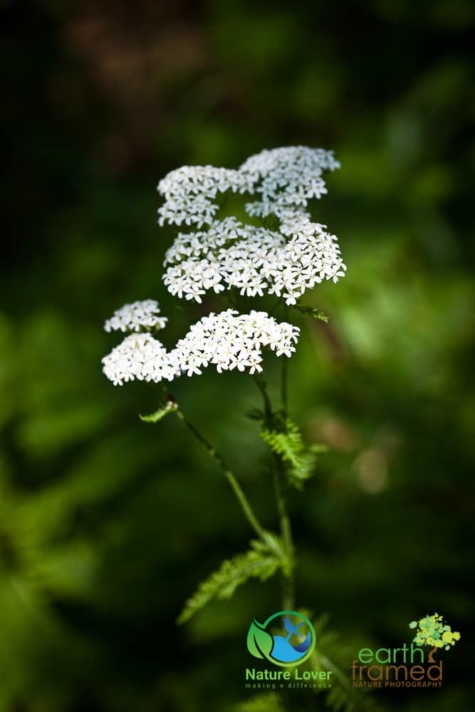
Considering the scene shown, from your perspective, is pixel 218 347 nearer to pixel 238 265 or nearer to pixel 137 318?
pixel 238 265

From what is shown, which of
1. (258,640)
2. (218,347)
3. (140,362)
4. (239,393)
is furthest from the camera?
(239,393)

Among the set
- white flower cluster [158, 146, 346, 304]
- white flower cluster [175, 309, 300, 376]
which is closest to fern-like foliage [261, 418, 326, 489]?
white flower cluster [175, 309, 300, 376]

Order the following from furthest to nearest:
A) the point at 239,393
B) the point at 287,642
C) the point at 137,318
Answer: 1. the point at 239,393
2. the point at 287,642
3. the point at 137,318

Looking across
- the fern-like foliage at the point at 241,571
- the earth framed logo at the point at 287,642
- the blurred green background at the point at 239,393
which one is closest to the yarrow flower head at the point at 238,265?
the fern-like foliage at the point at 241,571

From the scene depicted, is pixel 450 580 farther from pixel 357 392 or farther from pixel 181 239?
pixel 181 239

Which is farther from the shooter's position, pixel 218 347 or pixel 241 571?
pixel 241 571

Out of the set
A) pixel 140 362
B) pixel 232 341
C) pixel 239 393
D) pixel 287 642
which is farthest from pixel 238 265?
pixel 239 393
